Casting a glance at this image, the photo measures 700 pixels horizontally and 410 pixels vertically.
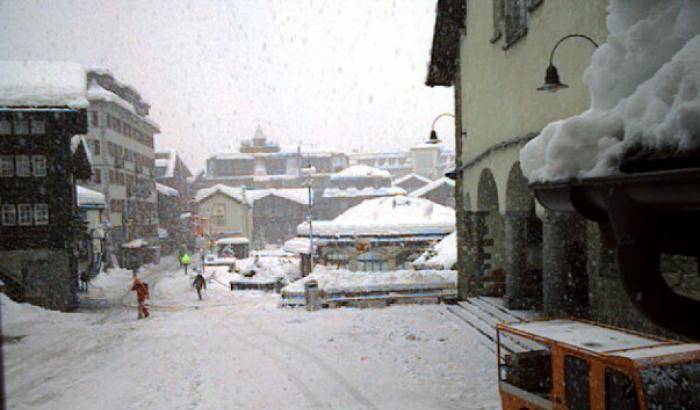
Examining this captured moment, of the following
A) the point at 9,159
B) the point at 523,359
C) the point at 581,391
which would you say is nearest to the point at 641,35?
the point at 581,391

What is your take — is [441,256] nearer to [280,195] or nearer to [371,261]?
[371,261]

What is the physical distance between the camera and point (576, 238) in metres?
12.4

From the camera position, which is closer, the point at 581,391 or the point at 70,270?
the point at 581,391

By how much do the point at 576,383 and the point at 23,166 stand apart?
3336 centimetres

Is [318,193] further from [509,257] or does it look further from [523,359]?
[523,359]

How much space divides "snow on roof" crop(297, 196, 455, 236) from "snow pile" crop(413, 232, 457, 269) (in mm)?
2081

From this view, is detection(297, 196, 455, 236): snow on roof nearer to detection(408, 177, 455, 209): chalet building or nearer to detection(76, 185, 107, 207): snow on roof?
detection(76, 185, 107, 207): snow on roof

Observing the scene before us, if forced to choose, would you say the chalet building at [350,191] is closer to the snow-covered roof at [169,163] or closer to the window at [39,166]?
the snow-covered roof at [169,163]

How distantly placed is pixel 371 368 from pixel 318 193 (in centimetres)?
6845

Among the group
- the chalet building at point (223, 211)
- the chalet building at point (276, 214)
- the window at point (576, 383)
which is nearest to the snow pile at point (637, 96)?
the window at point (576, 383)

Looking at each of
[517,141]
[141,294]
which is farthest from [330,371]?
[141,294]

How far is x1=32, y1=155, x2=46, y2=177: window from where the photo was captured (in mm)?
31547

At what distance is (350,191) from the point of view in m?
75.1

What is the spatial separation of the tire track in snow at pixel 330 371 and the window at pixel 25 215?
22.1 meters
